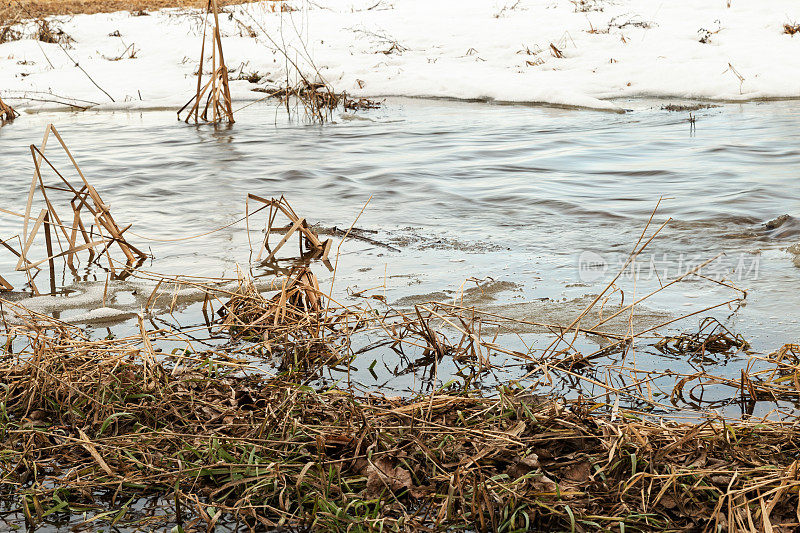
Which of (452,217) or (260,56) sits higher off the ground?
(260,56)

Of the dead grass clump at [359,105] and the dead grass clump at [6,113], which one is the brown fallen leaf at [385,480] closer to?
the dead grass clump at [359,105]

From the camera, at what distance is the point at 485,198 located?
5.93 meters

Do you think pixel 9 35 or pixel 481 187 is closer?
pixel 481 187

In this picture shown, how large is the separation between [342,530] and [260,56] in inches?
498

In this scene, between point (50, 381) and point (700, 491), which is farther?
point (50, 381)

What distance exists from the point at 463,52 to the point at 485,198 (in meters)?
8.11

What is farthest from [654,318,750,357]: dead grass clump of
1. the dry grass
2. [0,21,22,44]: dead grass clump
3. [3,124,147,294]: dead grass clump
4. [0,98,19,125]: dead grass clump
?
the dry grass

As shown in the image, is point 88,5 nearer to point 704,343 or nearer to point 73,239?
point 73,239

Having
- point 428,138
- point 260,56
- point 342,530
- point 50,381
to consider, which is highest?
point 260,56

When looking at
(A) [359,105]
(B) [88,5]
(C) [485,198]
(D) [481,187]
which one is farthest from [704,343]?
(B) [88,5]

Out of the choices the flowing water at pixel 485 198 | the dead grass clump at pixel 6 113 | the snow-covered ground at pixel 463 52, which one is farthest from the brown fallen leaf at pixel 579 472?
the dead grass clump at pixel 6 113

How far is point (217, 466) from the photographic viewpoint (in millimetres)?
2123

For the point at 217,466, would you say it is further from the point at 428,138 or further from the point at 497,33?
the point at 497,33

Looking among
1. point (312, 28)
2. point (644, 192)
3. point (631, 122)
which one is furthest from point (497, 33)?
point (644, 192)
